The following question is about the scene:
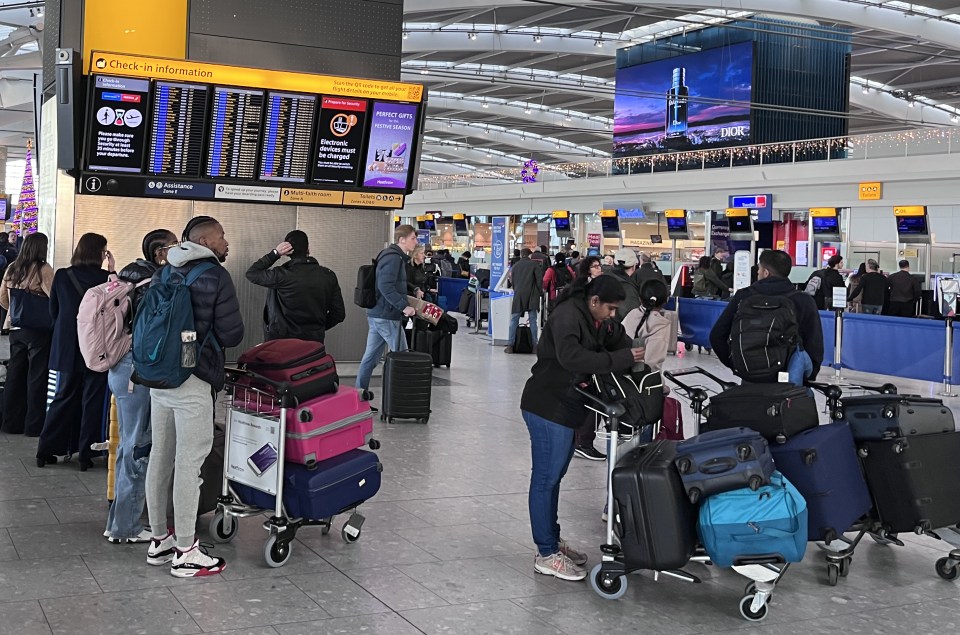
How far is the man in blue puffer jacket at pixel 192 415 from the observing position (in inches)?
183

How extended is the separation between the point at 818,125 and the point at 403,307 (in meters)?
25.8

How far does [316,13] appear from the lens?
10641mm

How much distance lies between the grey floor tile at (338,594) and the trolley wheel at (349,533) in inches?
18.8

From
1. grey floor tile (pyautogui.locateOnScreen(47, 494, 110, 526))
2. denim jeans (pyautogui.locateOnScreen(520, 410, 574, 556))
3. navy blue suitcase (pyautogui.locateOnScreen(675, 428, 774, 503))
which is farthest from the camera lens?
grey floor tile (pyautogui.locateOnScreen(47, 494, 110, 526))

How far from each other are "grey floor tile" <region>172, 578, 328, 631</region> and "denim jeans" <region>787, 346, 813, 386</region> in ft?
10.5

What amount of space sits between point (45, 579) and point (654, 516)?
269 cm

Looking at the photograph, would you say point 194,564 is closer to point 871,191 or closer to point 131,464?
point 131,464

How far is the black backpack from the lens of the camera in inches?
226

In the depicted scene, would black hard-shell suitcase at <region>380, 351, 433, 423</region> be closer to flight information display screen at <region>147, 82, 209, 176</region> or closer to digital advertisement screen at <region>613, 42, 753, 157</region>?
flight information display screen at <region>147, 82, 209, 176</region>

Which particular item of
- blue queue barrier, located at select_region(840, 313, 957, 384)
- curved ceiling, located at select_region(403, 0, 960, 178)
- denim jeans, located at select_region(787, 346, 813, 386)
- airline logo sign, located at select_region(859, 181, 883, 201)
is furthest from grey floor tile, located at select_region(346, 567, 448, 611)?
airline logo sign, located at select_region(859, 181, 883, 201)

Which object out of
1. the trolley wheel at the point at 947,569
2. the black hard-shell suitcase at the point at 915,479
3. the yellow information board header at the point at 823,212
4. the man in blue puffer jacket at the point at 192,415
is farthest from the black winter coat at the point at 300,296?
the yellow information board header at the point at 823,212

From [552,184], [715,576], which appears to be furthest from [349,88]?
[552,184]

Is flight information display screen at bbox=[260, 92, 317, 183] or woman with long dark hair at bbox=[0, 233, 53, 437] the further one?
flight information display screen at bbox=[260, 92, 317, 183]

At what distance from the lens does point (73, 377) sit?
22.4ft
